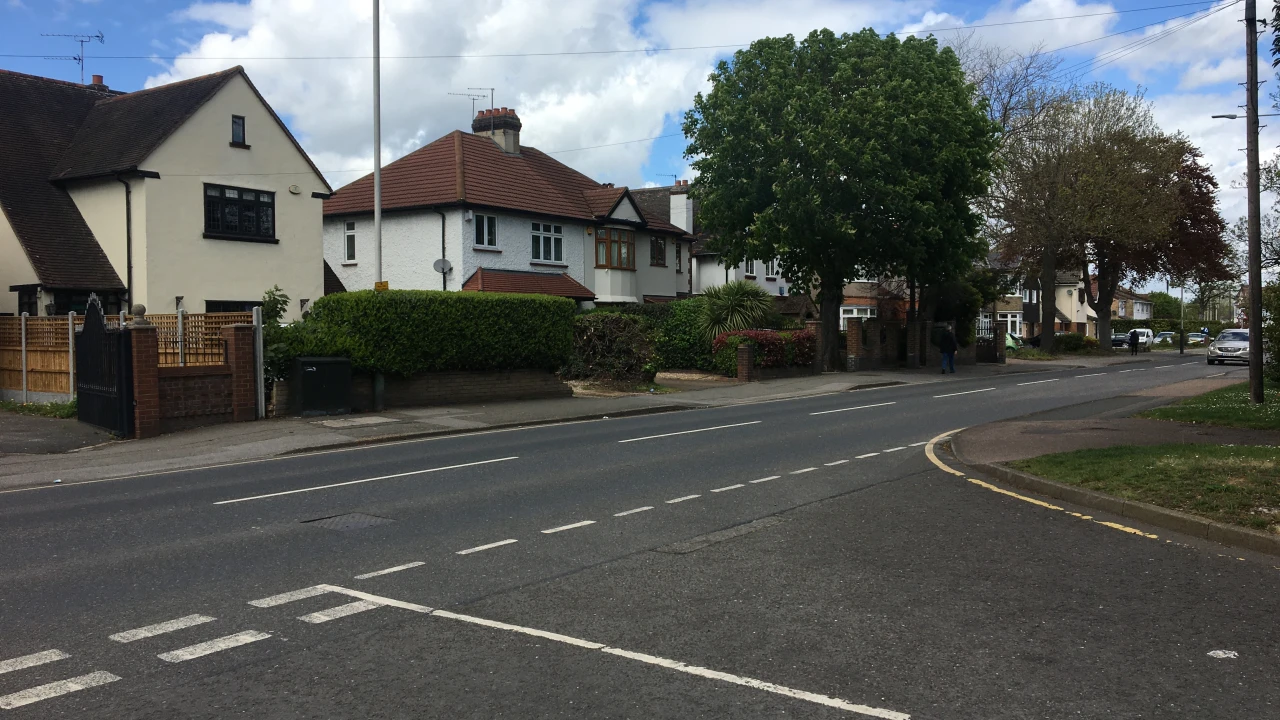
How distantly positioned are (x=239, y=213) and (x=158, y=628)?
82.3 ft

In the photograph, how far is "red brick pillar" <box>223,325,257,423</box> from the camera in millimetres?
18203

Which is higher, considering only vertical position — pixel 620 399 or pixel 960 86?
pixel 960 86

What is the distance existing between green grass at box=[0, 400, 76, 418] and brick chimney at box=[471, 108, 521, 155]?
23.4 metres

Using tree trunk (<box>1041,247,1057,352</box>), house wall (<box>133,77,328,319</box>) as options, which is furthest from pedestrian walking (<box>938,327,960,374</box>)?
house wall (<box>133,77,328,319</box>)

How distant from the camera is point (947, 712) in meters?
Result: 4.49

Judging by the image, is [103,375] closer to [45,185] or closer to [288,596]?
[45,185]

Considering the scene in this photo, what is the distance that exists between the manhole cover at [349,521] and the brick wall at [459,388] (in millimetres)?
10908

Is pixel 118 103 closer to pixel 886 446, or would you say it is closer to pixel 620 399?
pixel 620 399

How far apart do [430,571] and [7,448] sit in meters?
12.1

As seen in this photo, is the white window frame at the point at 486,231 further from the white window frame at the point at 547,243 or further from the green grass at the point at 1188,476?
the green grass at the point at 1188,476

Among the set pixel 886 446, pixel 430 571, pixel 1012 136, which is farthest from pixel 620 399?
pixel 1012 136

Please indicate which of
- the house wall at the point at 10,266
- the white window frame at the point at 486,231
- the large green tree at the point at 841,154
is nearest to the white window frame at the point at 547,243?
the white window frame at the point at 486,231

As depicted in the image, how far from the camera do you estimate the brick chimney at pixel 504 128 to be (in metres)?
41.3

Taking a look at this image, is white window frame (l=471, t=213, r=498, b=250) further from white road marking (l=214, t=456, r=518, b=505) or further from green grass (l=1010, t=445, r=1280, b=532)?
green grass (l=1010, t=445, r=1280, b=532)
